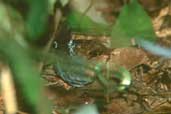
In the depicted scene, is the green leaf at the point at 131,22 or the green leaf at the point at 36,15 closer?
the green leaf at the point at 36,15

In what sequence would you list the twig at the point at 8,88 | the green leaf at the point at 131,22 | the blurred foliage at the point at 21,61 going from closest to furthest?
the blurred foliage at the point at 21,61 → the twig at the point at 8,88 → the green leaf at the point at 131,22

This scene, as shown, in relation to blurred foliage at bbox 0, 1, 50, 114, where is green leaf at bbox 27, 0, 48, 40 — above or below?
above

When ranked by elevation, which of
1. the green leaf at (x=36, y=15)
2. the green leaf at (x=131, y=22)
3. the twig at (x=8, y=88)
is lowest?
the twig at (x=8, y=88)

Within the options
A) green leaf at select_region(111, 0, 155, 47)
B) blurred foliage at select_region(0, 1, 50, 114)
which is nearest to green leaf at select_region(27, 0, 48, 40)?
blurred foliage at select_region(0, 1, 50, 114)

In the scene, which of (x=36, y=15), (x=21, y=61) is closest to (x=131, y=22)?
(x=36, y=15)

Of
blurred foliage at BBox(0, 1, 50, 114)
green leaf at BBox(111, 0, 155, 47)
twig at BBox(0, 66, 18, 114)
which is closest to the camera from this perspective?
blurred foliage at BBox(0, 1, 50, 114)

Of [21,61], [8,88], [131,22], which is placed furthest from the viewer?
[131,22]

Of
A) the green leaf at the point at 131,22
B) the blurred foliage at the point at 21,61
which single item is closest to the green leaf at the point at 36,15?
the blurred foliage at the point at 21,61

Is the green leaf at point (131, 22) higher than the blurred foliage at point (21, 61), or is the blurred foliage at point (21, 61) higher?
the green leaf at point (131, 22)

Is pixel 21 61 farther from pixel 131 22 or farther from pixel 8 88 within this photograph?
pixel 131 22

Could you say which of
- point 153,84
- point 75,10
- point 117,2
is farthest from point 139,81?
point 75,10

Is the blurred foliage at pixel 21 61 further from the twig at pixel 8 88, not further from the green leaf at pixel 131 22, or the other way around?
the green leaf at pixel 131 22

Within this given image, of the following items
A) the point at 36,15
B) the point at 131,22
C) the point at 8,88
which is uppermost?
the point at 131,22

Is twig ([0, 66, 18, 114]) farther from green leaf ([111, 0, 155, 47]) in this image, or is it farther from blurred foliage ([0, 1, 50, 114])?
green leaf ([111, 0, 155, 47])
